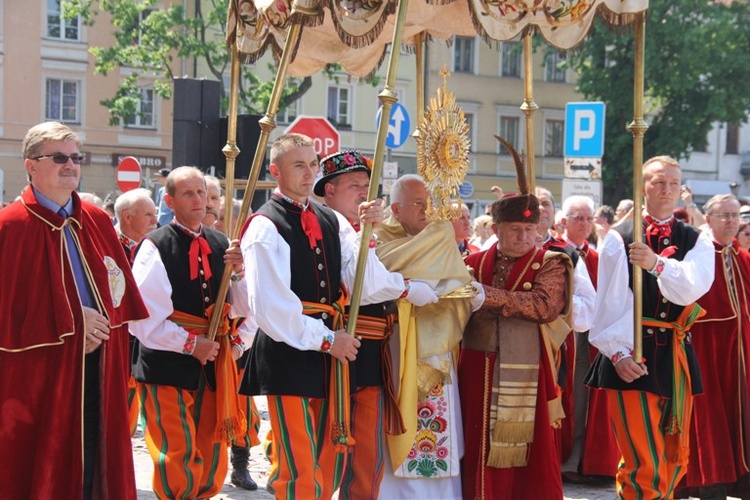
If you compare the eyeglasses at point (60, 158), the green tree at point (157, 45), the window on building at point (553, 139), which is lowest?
the eyeglasses at point (60, 158)

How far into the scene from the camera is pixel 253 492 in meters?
7.38

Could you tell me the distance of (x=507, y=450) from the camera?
20.1 ft

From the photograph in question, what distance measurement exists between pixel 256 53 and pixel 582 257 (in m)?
3.18

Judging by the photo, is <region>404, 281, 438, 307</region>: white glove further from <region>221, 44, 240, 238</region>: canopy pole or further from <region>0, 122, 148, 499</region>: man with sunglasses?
<region>0, 122, 148, 499</region>: man with sunglasses

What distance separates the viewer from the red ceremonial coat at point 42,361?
4.88m

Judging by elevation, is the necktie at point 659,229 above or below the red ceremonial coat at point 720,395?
above

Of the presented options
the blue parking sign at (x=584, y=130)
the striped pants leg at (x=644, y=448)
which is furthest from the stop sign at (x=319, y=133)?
the striped pants leg at (x=644, y=448)

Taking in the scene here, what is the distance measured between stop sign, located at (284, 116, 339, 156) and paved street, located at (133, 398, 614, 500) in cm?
390

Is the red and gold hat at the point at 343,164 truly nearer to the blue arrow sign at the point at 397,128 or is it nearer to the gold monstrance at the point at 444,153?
the gold monstrance at the point at 444,153

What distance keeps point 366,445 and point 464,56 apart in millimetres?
34479

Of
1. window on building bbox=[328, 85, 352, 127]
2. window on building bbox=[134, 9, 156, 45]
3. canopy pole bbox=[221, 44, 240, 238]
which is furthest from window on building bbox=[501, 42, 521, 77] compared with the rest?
canopy pole bbox=[221, 44, 240, 238]

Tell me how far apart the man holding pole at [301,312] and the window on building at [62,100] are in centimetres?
3050

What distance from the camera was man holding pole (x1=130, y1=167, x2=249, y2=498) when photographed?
6.00 metres

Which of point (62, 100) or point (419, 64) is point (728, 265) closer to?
point (419, 64)
